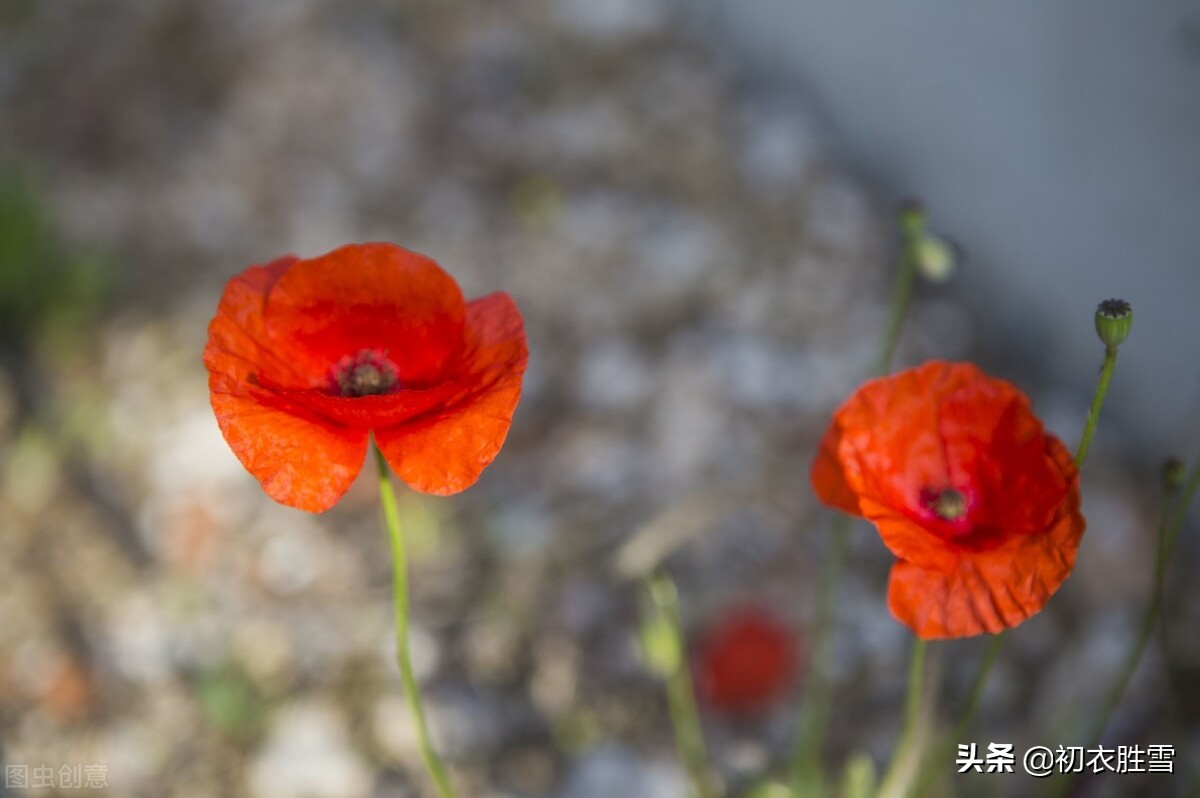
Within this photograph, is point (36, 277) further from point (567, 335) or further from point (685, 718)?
point (685, 718)

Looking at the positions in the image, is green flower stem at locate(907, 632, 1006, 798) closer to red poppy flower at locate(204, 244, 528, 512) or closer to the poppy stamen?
the poppy stamen

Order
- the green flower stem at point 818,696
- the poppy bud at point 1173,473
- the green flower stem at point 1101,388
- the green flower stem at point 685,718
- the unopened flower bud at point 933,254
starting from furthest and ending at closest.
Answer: the green flower stem at point 685,718
the green flower stem at point 818,696
the unopened flower bud at point 933,254
the poppy bud at point 1173,473
the green flower stem at point 1101,388

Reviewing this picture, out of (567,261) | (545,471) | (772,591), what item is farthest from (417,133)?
(772,591)

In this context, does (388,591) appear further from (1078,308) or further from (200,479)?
(1078,308)

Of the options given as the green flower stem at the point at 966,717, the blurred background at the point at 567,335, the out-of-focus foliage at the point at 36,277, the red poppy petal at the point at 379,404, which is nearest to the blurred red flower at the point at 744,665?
the blurred background at the point at 567,335

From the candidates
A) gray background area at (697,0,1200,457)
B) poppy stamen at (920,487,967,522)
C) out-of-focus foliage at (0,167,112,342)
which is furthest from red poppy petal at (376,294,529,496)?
out-of-focus foliage at (0,167,112,342)

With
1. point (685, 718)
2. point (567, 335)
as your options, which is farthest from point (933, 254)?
point (567, 335)

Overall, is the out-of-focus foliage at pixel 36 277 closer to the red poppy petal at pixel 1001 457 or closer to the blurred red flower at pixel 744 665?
the blurred red flower at pixel 744 665
